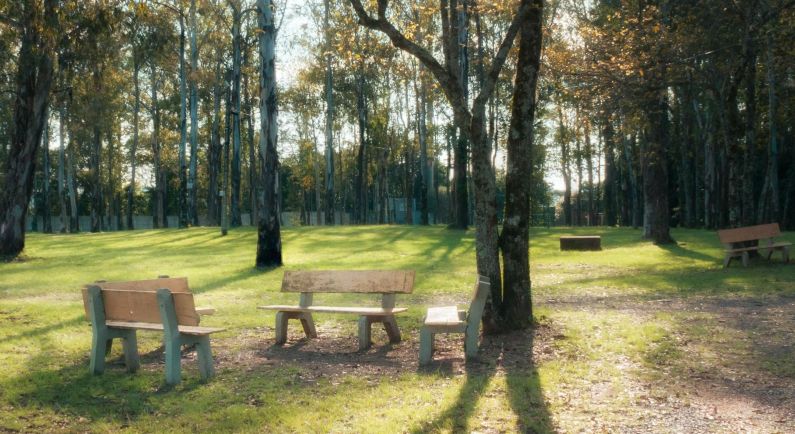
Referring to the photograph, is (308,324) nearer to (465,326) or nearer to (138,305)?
(465,326)

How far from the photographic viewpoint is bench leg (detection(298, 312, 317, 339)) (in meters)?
10.7

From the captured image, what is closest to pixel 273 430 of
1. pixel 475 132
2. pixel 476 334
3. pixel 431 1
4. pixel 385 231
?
pixel 476 334

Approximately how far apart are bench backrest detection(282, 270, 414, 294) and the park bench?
2.34 meters

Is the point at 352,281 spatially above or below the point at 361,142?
below

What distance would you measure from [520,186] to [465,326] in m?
2.46

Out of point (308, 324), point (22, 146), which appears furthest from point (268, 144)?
point (308, 324)

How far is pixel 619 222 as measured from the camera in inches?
2060

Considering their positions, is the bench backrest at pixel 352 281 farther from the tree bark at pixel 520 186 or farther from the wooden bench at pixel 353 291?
the tree bark at pixel 520 186

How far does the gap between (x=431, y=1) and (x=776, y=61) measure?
40.8 ft

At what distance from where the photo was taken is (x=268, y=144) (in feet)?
66.8

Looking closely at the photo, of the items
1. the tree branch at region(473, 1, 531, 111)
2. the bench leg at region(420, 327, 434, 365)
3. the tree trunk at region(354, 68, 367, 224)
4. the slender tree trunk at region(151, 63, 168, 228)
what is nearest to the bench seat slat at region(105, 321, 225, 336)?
the bench leg at region(420, 327, 434, 365)

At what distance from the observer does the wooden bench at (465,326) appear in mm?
8883

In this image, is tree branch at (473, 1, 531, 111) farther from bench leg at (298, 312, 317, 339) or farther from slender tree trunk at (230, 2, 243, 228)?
slender tree trunk at (230, 2, 243, 228)

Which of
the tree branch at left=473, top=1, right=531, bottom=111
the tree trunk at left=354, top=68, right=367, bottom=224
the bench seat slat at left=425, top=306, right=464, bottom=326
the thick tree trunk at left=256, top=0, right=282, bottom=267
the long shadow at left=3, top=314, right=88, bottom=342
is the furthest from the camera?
the tree trunk at left=354, top=68, right=367, bottom=224
